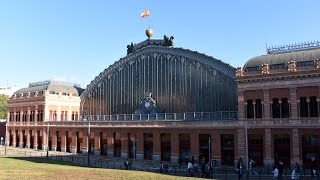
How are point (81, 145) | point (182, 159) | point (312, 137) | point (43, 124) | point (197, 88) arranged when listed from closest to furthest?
point (312, 137) → point (182, 159) → point (197, 88) → point (81, 145) → point (43, 124)

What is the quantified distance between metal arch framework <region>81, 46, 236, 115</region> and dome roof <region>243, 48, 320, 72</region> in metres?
6.84

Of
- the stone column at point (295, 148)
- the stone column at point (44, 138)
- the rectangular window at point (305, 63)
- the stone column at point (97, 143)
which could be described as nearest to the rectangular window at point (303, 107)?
the stone column at point (295, 148)

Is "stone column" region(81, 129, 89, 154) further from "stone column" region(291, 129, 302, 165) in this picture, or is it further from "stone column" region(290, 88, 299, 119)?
"stone column" region(290, 88, 299, 119)

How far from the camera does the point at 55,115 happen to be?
313ft

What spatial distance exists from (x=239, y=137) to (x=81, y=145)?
41576mm

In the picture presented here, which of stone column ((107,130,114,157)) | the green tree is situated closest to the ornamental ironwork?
stone column ((107,130,114,157))

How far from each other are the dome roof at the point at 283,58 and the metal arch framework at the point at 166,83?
6.84 meters

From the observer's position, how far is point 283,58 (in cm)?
5719

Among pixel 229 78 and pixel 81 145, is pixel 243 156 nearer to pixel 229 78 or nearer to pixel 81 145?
pixel 229 78

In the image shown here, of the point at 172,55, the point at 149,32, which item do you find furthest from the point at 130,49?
the point at 172,55

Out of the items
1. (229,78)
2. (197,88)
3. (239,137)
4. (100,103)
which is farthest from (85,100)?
(239,137)

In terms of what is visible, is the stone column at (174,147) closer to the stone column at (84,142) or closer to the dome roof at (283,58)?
the dome roof at (283,58)

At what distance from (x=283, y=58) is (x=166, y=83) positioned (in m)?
25.9

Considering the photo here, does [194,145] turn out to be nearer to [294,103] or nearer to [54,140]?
[294,103]
